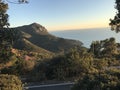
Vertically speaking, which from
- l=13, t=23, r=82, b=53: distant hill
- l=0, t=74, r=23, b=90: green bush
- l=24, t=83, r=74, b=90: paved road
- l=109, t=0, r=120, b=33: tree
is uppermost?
l=13, t=23, r=82, b=53: distant hill

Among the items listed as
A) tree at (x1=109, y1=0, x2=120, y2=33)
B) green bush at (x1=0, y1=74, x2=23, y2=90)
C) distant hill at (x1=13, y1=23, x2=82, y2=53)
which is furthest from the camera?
distant hill at (x1=13, y1=23, x2=82, y2=53)

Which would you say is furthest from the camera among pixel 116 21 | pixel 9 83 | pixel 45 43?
pixel 45 43

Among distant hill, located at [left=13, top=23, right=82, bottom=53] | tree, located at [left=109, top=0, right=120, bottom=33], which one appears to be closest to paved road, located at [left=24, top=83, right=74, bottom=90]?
tree, located at [left=109, top=0, right=120, bottom=33]

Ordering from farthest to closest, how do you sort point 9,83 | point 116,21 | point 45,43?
point 45,43
point 116,21
point 9,83

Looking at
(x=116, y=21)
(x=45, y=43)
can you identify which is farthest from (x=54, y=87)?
(x=45, y=43)

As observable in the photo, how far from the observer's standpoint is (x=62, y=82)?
2398 centimetres

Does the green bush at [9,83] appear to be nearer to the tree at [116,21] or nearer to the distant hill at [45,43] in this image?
the tree at [116,21]

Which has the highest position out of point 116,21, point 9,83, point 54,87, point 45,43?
point 45,43

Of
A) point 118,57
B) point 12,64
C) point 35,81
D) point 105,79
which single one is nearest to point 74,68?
point 35,81

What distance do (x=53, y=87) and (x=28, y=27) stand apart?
446 ft

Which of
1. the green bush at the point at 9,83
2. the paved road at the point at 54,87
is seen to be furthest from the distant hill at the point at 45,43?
the green bush at the point at 9,83

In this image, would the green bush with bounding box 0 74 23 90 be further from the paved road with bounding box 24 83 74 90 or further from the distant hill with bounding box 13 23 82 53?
the distant hill with bounding box 13 23 82 53

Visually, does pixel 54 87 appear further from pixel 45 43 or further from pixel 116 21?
pixel 45 43

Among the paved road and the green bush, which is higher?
the green bush
